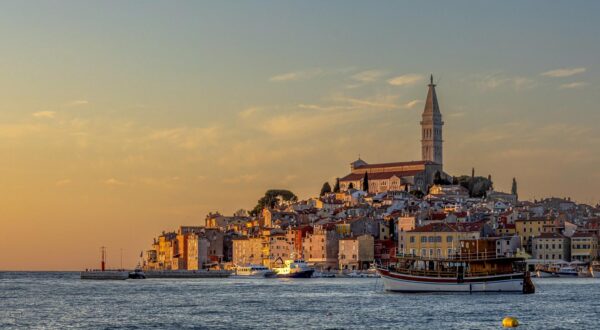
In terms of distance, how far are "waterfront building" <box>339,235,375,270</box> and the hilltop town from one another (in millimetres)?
116

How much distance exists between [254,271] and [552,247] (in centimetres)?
3350

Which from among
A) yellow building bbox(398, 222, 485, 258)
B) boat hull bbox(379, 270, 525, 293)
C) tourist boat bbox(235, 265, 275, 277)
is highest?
yellow building bbox(398, 222, 485, 258)

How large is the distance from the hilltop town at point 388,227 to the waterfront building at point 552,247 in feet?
0.36

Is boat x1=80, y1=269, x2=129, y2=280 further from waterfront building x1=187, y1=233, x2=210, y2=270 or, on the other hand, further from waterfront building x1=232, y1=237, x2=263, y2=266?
waterfront building x1=187, y1=233, x2=210, y2=270

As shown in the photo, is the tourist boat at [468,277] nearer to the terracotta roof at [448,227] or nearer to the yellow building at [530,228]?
the terracotta roof at [448,227]

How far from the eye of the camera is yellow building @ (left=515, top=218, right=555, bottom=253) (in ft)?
447

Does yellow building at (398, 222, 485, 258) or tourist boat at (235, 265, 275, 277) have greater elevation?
yellow building at (398, 222, 485, 258)

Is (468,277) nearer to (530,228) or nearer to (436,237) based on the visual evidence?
(436,237)

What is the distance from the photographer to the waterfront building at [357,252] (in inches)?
5453

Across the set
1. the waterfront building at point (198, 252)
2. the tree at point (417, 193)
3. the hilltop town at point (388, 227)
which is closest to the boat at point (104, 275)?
the hilltop town at point (388, 227)

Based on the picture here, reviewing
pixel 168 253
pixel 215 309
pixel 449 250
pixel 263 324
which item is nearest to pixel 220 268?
pixel 168 253

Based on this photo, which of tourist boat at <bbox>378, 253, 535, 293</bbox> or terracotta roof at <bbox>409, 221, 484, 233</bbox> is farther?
terracotta roof at <bbox>409, 221, 484, 233</bbox>

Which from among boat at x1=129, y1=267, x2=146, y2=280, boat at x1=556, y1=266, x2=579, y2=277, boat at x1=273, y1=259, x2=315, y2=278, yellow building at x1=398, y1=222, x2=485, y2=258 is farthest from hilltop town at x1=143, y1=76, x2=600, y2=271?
boat at x1=129, y1=267, x2=146, y2=280

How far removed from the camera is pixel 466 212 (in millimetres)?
147750
